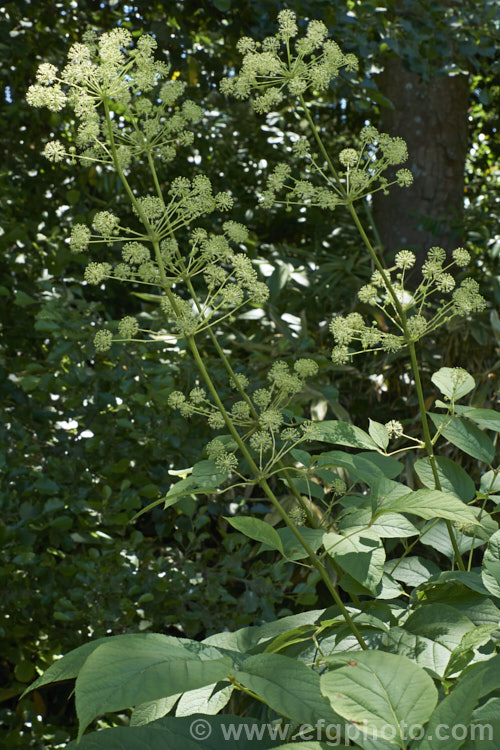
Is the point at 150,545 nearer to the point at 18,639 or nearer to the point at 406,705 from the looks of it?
the point at 18,639

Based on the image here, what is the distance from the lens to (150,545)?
184cm

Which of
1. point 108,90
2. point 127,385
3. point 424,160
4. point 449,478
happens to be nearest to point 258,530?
point 449,478

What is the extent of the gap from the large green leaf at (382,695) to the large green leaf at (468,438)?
0.36 m

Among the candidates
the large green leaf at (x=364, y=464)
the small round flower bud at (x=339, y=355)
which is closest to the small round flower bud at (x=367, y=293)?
the small round flower bud at (x=339, y=355)

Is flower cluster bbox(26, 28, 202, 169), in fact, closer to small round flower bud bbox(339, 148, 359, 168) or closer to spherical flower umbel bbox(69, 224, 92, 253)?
spherical flower umbel bbox(69, 224, 92, 253)

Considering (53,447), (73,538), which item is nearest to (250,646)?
(73,538)

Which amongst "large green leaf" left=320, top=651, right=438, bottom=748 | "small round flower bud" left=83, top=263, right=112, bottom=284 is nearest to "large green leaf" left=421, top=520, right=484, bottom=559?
"large green leaf" left=320, top=651, right=438, bottom=748

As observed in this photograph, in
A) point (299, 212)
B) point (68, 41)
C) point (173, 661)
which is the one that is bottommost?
point (173, 661)

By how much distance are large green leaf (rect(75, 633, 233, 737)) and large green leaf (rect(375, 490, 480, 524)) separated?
0.65 ft

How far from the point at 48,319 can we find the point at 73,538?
0.57 m

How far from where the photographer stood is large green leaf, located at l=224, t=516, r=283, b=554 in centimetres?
57

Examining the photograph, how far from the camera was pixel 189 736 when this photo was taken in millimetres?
519

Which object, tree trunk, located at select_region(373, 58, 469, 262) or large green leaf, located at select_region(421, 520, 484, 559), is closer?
large green leaf, located at select_region(421, 520, 484, 559)

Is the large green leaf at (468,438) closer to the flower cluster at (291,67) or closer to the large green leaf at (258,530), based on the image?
the large green leaf at (258,530)
